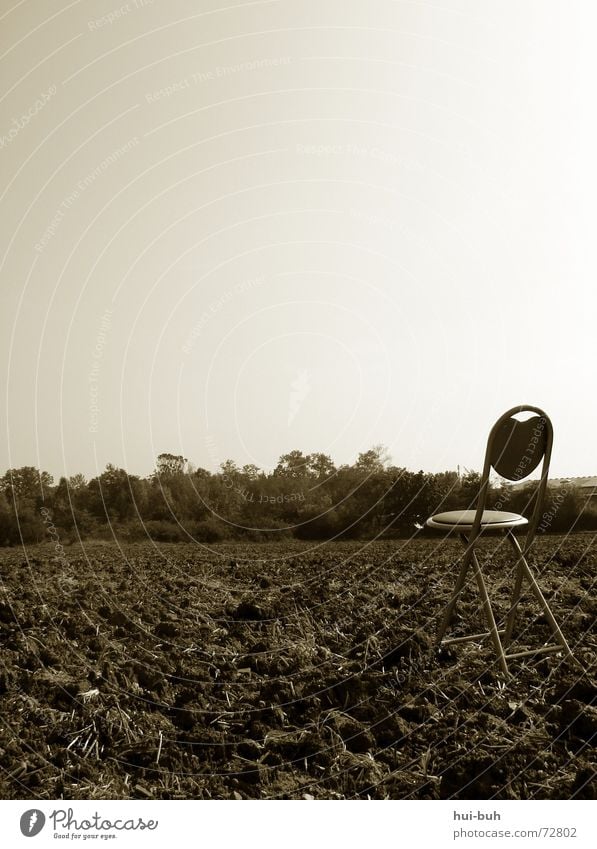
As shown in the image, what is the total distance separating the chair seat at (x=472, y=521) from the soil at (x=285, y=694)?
843 millimetres

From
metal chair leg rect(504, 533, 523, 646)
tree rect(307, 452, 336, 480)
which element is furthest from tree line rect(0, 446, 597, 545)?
Result: metal chair leg rect(504, 533, 523, 646)

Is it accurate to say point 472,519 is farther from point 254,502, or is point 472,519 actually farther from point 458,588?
point 254,502

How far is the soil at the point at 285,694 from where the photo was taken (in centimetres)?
340

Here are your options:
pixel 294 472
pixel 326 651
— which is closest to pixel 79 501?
pixel 294 472

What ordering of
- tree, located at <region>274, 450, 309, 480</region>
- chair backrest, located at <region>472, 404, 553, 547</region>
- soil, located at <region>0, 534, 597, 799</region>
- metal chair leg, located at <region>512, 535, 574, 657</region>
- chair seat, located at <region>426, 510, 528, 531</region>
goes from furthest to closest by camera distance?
tree, located at <region>274, 450, 309, 480</region> → metal chair leg, located at <region>512, 535, 574, 657</region> → chair seat, located at <region>426, 510, 528, 531</region> → chair backrest, located at <region>472, 404, 553, 547</region> → soil, located at <region>0, 534, 597, 799</region>

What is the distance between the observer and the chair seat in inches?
163

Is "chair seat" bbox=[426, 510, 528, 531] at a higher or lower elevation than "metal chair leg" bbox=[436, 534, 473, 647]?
higher

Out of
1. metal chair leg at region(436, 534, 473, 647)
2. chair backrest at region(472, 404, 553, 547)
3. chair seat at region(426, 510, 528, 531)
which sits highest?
chair backrest at region(472, 404, 553, 547)

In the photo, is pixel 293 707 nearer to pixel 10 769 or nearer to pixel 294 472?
pixel 10 769

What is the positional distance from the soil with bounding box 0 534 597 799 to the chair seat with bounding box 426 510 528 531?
84 centimetres

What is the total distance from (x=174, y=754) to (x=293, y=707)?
0.71m

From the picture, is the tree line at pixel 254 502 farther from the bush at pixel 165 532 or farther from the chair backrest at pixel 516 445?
the chair backrest at pixel 516 445

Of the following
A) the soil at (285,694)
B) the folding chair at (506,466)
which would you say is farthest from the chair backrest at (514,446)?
the soil at (285,694)

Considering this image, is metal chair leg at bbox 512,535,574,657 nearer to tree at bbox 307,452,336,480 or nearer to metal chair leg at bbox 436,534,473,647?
Answer: metal chair leg at bbox 436,534,473,647
